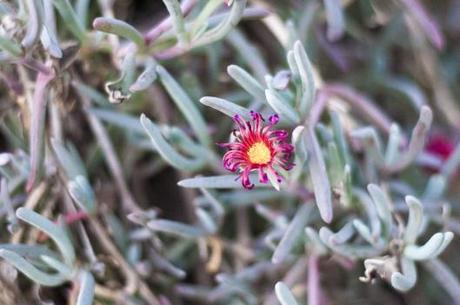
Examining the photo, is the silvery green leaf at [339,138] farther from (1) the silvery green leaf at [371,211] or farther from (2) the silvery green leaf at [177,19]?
(2) the silvery green leaf at [177,19]

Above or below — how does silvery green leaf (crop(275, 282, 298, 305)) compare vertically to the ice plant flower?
below

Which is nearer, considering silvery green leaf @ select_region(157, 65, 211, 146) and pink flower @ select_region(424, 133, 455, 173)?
silvery green leaf @ select_region(157, 65, 211, 146)

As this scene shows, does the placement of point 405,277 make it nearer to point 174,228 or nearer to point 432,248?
point 432,248

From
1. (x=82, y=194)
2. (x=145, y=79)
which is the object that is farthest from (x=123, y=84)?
(x=82, y=194)

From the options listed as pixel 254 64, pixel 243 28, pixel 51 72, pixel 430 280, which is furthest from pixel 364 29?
pixel 51 72

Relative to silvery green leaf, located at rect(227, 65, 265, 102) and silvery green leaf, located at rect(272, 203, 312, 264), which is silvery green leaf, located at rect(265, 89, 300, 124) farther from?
silvery green leaf, located at rect(272, 203, 312, 264)

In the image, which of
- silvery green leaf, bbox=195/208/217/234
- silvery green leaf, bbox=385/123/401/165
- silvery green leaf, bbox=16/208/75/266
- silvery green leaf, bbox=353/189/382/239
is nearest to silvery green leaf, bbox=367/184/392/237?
silvery green leaf, bbox=353/189/382/239

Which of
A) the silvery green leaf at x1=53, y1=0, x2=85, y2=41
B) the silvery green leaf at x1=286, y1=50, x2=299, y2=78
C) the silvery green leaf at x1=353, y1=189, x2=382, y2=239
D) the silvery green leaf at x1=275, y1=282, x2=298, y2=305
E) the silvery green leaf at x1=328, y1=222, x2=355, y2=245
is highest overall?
the silvery green leaf at x1=53, y1=0, x2=85, y2=41
